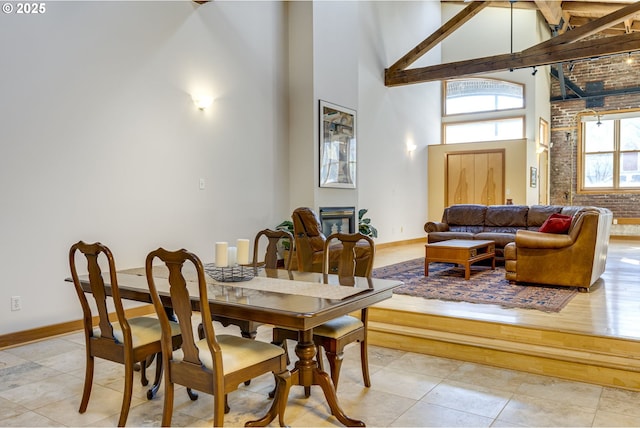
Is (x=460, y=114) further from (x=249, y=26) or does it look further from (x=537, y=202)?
(x=249, y=26)

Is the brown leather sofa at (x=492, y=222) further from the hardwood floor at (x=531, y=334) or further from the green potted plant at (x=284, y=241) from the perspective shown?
the green potted plant at (x=284, y=241)

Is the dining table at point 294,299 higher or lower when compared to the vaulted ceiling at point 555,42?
lower

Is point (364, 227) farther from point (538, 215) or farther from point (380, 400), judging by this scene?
point (380, 400)

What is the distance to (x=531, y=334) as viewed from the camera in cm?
326

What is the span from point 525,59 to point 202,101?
5522 millimetres

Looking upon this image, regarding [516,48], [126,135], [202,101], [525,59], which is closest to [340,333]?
[126,135]

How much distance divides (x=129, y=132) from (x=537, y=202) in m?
8.88

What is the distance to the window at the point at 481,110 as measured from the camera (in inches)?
394

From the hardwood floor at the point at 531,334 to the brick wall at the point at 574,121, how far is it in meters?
6.83

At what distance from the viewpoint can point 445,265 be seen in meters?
6.56

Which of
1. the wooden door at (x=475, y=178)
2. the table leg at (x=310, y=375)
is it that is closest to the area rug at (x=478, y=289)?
the table leg at (x=310, y=375)

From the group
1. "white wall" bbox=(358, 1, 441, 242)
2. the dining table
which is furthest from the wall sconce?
"white wall" bbox=(358, 1, 441, 242)

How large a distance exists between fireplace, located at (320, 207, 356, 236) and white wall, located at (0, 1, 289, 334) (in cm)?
83

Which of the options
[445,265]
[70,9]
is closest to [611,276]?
[445,265]
